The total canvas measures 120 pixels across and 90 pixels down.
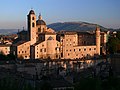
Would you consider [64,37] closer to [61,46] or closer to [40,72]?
[61,46]

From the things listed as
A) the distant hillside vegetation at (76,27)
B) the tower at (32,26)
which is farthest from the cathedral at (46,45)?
the distant hillside vegetation at (76,27)

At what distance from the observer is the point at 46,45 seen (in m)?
31.2

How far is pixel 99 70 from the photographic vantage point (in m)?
23.6

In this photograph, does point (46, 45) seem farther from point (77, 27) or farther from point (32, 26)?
point (77, 27)

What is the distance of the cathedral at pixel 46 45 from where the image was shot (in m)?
30.8

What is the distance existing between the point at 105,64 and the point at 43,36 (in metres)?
8.23

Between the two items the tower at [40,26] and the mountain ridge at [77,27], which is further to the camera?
the mountain ridge at [77,27]

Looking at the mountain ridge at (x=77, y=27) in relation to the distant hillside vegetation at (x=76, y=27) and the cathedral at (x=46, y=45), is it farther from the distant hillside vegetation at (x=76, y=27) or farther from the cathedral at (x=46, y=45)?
the cathedral at (x=46, y=45)

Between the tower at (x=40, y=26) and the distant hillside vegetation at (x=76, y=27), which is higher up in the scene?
the distant hillside vegetation at (x=76, y=27)

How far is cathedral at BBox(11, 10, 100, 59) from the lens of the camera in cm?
3083

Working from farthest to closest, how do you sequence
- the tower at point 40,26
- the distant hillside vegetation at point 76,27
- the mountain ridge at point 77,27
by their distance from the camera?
the distant hillside vegetation at point 76,27, the mountain ridge at point 77,27, the tower at point 40,26

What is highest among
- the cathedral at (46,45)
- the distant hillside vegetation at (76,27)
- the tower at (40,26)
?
the distant hillside vegetation at (76,27)

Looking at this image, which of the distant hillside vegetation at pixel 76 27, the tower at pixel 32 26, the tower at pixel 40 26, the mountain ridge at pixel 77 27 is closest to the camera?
the tower at pixel 32 26

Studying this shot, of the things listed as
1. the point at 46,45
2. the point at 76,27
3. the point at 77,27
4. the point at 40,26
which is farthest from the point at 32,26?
the point at 76,27
